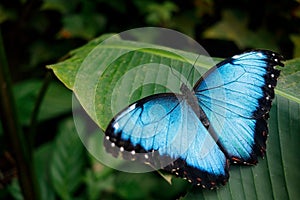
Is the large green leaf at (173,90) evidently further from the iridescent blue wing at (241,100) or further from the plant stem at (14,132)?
the plant stem at (14,132)

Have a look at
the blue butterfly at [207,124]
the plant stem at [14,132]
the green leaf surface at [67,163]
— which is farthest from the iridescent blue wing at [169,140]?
the green leaf surface at [67,163]

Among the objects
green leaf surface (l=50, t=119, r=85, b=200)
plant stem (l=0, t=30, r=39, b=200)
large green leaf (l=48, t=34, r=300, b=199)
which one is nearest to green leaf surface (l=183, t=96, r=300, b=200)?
large green leaf (l=48, t=34, r=300, b=199)

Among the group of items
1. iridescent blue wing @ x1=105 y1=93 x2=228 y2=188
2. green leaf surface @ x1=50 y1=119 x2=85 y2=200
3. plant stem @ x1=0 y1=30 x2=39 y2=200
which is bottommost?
green leaf surface @ x1=50 y1=119 x2=85 y2=200

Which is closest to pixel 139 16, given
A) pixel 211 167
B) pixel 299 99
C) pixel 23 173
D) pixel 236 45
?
pixel 236 45

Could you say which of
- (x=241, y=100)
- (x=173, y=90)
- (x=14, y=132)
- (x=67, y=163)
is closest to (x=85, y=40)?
(x=67, y=163)

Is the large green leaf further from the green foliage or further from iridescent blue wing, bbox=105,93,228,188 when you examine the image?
the green foliage

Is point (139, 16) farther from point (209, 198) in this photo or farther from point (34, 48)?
point (209, 198)
